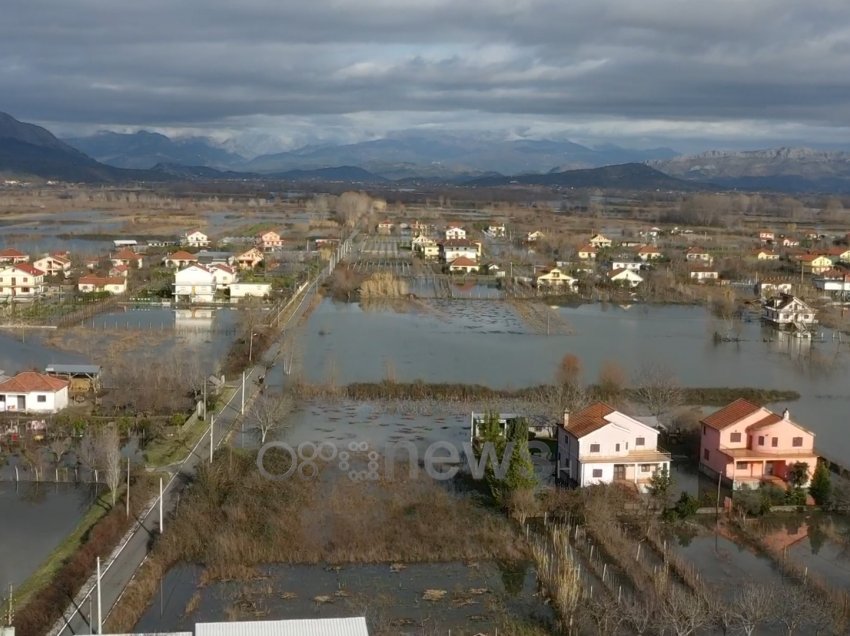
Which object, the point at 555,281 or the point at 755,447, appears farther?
the point at 555,281

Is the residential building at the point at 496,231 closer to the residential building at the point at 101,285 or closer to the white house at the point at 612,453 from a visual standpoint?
the residential building at the point at 101,285

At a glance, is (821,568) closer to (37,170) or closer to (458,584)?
(458,584)

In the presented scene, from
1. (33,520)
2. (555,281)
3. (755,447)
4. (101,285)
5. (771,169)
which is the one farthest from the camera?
(771,169)

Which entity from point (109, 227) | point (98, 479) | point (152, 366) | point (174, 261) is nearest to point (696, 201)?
point (109, 227)

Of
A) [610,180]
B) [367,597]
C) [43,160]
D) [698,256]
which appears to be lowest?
[367,597]

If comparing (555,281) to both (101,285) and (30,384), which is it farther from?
(30,384)

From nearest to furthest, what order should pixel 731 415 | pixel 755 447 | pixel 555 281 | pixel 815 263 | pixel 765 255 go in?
1. pixel 755 447
2. pixel 731 415
3. pixel 555 281
4. pixel 815 263
5. pixel 765 255

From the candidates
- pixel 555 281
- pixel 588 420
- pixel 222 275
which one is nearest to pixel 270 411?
pixel 588 420
